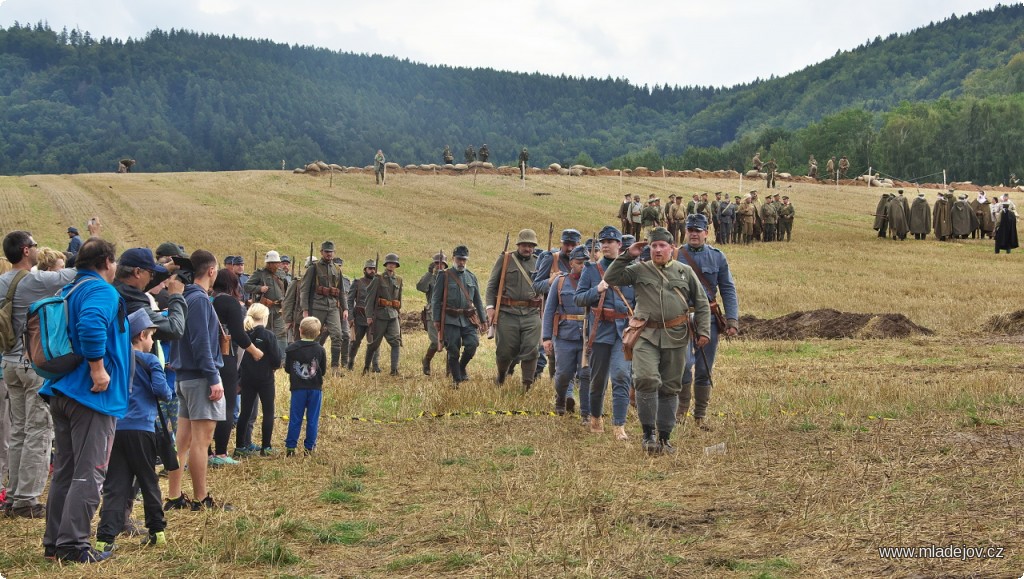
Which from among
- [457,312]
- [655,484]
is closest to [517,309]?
[457,312]

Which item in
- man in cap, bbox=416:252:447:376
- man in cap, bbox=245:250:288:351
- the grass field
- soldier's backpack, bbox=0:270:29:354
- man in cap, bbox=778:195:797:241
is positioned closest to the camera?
the grass field

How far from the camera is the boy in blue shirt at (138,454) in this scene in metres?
6.23

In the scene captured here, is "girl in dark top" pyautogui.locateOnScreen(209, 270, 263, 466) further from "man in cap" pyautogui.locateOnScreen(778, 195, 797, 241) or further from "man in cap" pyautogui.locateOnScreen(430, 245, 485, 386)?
"man in cap" pyautogui.locateOnScreen(778, 195, 797, 241)

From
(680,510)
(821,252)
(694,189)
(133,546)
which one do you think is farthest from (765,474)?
(694,189)

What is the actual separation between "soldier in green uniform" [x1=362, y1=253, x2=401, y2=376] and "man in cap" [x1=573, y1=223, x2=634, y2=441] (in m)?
5.94

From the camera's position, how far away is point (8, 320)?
704cm

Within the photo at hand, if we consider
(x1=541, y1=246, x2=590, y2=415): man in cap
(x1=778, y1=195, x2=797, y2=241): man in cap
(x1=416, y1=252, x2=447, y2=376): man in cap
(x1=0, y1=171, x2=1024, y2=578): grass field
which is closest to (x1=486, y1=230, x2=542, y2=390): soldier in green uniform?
(x1=0, y1=171, x2=1024, y2=578): grass field

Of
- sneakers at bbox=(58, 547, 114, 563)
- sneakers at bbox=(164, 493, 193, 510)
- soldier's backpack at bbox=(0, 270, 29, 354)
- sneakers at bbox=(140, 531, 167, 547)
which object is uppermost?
soldier's backpack at bbox=(0, 270, 29, 354)

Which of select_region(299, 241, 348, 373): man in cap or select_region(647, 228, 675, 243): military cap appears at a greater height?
select_region(647, 228, 675, 243): military cap

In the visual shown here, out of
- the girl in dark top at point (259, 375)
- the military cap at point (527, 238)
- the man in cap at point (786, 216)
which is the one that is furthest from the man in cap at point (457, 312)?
the man in cap at point (786, 216)

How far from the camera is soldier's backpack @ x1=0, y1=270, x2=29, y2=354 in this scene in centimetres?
701

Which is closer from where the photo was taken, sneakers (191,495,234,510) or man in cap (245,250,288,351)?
sneakers (191,495,234,510)

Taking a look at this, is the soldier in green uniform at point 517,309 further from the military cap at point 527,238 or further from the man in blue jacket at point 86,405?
the man in blue jacket at point 86,405

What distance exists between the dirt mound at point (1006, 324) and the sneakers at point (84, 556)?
17.4m
